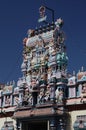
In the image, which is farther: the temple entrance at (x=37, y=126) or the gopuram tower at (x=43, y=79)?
the temple entrance at (x=37, y=126)

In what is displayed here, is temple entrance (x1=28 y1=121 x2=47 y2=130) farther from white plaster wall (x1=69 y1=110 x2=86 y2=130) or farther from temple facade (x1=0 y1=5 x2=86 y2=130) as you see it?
white plaster wall (x1=69 y1=110 x2=86 y2=130)

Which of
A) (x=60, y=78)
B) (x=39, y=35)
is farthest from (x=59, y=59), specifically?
(x=39, y=35)

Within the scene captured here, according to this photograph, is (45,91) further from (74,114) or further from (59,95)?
(74,114)

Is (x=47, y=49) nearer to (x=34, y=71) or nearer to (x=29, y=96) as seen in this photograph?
(x=34, y=71)

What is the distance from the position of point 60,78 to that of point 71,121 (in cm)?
403

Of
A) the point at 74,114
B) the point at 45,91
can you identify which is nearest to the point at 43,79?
the point at 45,91

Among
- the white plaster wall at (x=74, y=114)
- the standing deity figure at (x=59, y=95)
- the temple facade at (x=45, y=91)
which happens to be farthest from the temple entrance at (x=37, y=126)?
the white plaster wall at (x=74, y=114)

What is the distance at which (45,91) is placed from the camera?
35.5 metres

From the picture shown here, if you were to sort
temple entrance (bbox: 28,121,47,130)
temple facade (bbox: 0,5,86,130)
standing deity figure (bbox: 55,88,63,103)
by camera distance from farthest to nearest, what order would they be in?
temple entrance (bbox: 28,121,47,130), standing deity figure (bbox: 55,88,63,103), temple facade (bbox: 0,5,86,130)

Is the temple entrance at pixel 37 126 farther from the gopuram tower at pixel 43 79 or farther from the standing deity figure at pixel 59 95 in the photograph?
the standing deity figure at pixel 59 95

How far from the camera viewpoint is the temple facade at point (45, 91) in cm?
3322

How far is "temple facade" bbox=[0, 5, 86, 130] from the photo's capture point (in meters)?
33.2

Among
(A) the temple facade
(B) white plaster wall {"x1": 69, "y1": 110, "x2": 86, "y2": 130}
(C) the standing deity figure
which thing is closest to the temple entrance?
(A) the temple facade

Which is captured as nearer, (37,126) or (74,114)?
(74,114)
